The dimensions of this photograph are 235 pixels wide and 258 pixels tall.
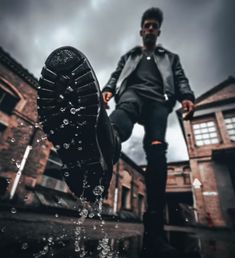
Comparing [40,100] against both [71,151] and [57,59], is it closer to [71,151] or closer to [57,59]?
[57,59]

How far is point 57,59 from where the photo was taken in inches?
47.9

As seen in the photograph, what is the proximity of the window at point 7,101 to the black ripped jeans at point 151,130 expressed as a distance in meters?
7.00

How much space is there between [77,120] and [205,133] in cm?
1160

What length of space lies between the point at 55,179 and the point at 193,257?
785 cm

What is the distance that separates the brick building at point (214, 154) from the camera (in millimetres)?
8859

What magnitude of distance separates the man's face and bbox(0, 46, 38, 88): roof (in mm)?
6802

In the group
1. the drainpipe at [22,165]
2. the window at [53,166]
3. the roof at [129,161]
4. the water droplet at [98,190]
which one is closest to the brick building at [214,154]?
the roof at [129,161]

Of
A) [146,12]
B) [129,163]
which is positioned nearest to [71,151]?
[146,12]

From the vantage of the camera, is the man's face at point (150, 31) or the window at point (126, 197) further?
the window at point (126, 197)

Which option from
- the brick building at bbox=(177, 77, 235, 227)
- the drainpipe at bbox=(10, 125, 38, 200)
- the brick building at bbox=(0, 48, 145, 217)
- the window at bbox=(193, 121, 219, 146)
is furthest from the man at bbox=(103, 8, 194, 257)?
the window at bbox=(193, 121, 219, 146)

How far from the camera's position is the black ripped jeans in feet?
4.51

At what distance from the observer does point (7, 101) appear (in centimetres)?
739

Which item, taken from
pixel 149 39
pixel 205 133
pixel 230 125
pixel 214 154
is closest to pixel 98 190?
pixel 149 39

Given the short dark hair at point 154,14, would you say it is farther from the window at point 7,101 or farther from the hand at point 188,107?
the window at point 7,101
